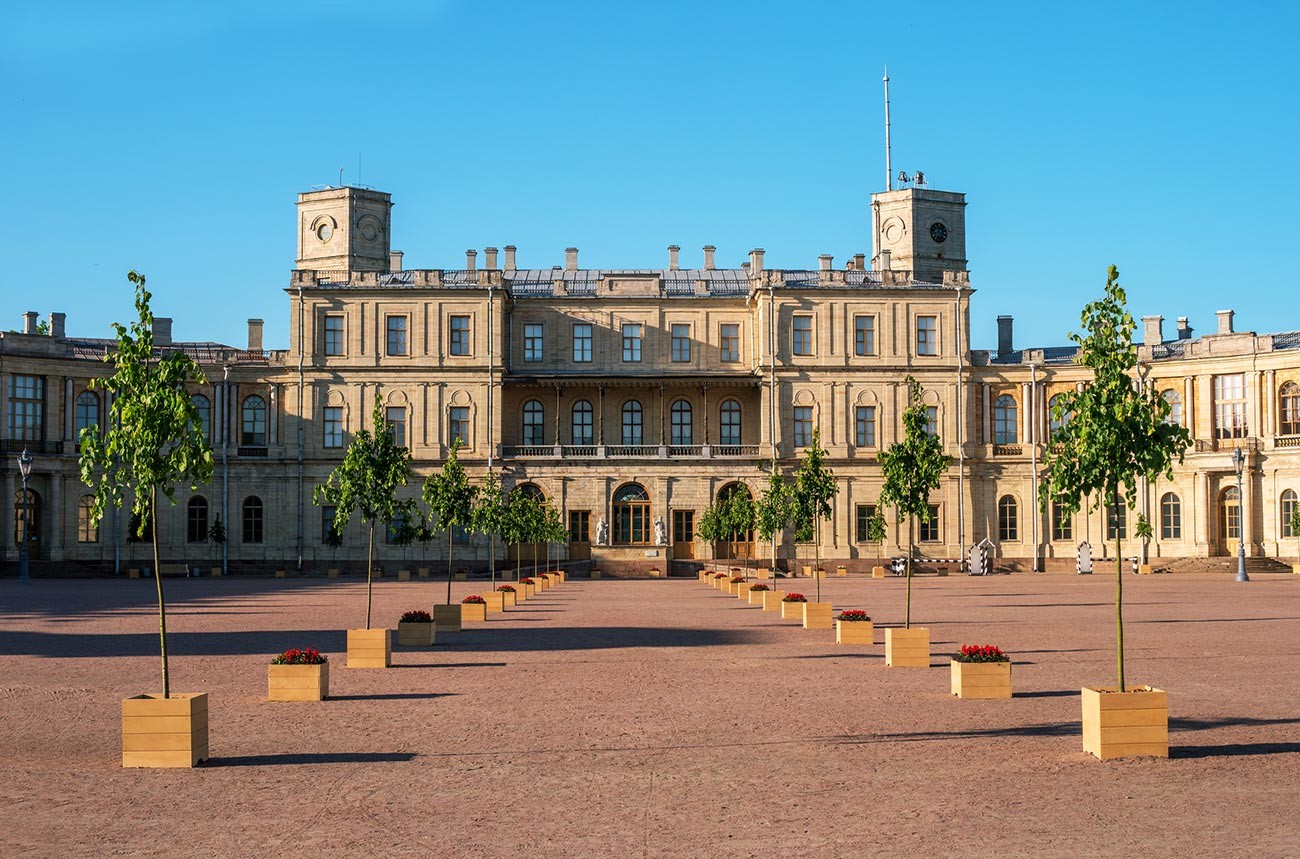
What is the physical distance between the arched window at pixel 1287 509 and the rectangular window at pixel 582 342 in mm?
32912

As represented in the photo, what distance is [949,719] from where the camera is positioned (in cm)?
1752

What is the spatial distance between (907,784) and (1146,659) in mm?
12301

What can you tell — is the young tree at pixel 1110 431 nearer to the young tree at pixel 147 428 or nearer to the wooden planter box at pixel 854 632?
the young tree at pixel 147 428

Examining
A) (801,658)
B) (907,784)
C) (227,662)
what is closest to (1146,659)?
(801,658)

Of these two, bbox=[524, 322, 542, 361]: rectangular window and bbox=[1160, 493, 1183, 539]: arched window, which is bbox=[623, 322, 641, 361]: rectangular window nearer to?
bbox=[524, 322, 542, 361]: rectangular window

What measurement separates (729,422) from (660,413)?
3.52 meters

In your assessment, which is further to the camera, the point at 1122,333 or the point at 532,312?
the point at 532,312

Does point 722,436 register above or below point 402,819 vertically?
above

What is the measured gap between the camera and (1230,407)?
69562mm

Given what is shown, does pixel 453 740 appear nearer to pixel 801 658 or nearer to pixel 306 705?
pixel 306 705

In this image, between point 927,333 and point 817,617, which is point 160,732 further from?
point 927,333

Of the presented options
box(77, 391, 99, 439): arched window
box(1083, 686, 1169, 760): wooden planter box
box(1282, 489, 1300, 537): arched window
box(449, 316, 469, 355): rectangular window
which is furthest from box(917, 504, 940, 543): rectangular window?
box(1083, 686, 1169, 760): wooden planter box

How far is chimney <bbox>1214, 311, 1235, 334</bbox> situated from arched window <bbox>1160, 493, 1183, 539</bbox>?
8.45 m

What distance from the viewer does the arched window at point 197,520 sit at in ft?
234
